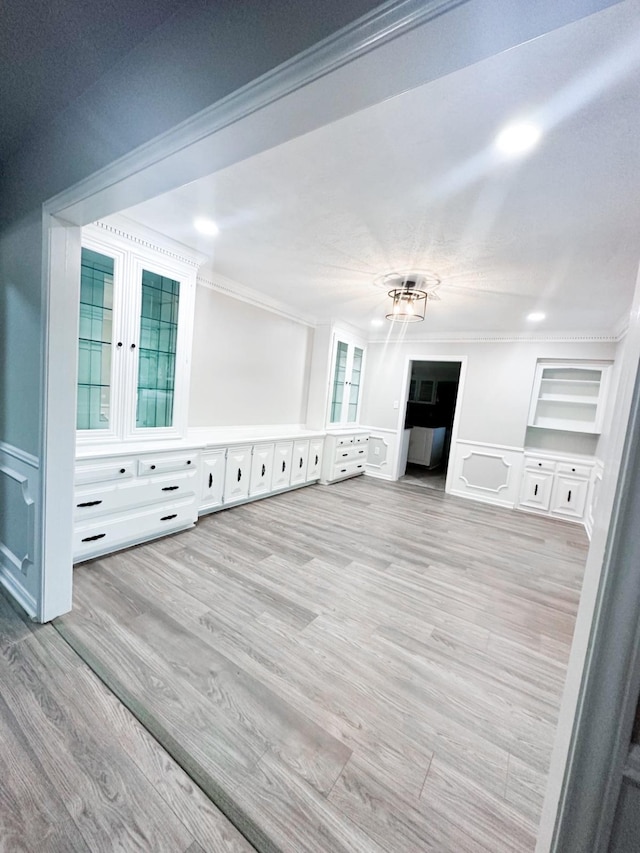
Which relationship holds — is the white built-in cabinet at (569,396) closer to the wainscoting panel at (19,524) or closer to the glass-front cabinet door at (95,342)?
the glass-front cabinet door at (95,342)

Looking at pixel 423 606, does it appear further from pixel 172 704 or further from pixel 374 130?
pixel 374 130

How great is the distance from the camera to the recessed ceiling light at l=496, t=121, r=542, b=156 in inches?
52.1

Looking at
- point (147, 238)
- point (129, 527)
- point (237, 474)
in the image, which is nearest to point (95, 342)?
point (147, 238)

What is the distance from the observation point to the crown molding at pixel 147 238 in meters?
2.40

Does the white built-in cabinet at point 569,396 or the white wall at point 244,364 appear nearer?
the white wall at point 244,364

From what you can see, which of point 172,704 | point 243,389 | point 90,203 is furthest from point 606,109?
point 243,389

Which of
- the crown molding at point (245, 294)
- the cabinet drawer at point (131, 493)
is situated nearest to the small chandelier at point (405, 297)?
the crown molding at point (245, 294)

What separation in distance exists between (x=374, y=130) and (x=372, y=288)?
81.4 inches

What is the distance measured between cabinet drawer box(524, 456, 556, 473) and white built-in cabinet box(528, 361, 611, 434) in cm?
46

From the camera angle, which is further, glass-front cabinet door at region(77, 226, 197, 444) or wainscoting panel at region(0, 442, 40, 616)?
glass-front cabinet door at region(77, 226, 197, 444)

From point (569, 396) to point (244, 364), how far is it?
4.39m

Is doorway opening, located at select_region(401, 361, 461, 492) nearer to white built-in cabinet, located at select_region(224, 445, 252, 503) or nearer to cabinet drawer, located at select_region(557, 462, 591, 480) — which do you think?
cabinet drawer, located at select_region(557, 462, 591, 480)

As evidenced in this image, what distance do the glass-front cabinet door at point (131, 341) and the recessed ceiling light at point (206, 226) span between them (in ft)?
1.51

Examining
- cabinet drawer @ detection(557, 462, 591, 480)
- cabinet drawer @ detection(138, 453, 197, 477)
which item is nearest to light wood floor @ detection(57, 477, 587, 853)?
cabinet drawer @ detection(138, 453, 197, 477)
